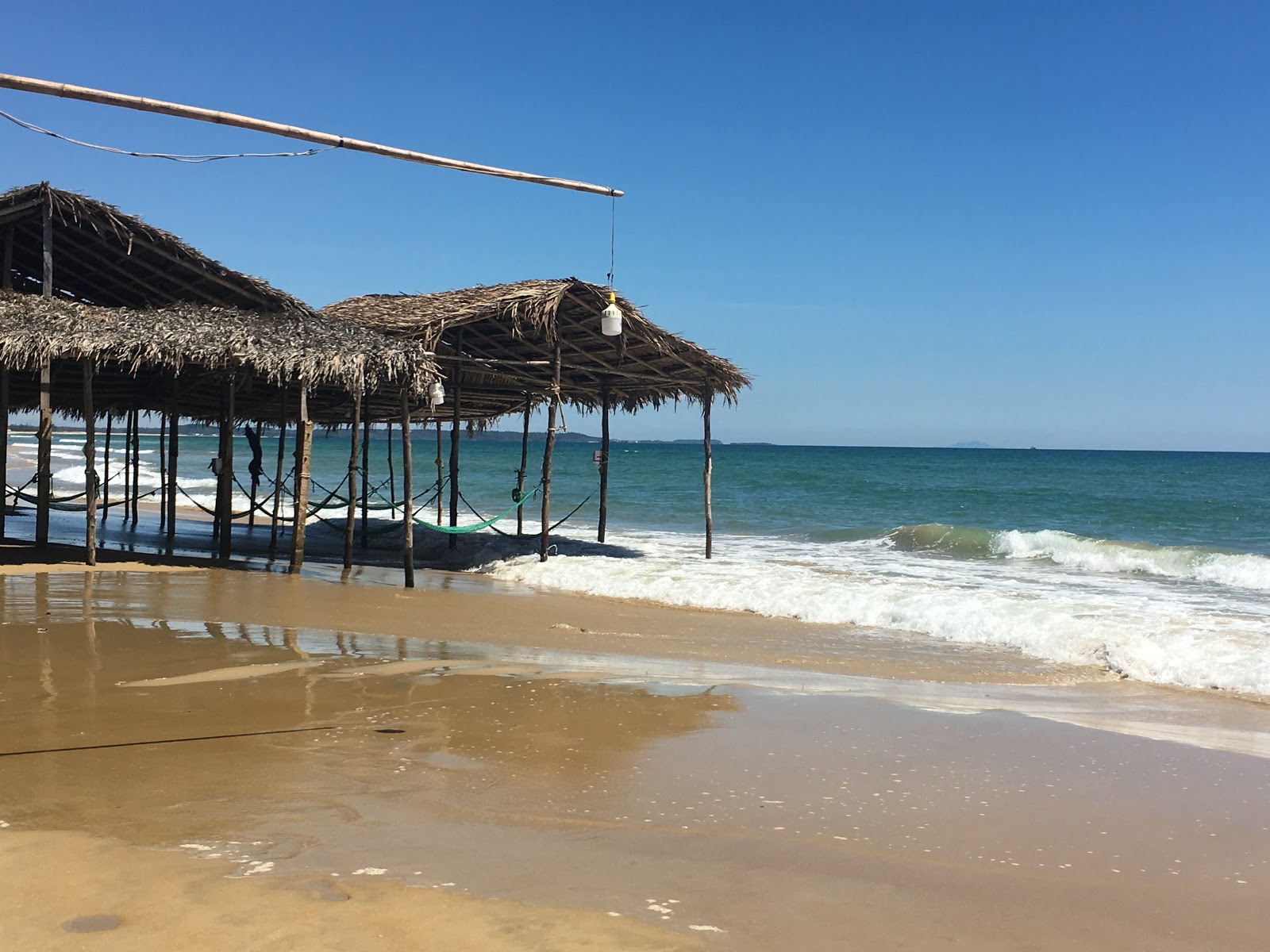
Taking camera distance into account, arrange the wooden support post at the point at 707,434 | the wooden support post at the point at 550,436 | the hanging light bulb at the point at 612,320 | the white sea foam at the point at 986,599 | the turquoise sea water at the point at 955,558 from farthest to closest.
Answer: the wooden support post at the point at 707,434
the wooden support post at the point at 550,436
the hanging light bulb at the point at 612,320
the turquoise sea water at the point at 955,558
the white sea foam at the point at 986,599

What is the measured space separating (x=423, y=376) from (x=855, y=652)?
493cm

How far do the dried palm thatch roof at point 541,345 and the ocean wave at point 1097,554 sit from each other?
647 centimetres

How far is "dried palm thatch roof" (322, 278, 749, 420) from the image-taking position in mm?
10750

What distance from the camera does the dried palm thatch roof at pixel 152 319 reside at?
8.90 metres

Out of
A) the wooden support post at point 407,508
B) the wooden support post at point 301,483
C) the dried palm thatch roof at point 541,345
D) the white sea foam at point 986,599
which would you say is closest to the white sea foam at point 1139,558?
the white sea foam at point 986,599

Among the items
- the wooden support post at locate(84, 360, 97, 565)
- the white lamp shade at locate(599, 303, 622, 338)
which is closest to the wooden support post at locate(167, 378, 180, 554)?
the wooden support post at locate(84, 360, 97, 565)

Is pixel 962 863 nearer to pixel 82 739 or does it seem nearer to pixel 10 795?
pixel 10 795

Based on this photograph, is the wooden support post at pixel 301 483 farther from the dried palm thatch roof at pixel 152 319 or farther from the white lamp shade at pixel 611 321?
the white lamp shade at pixel 611 321

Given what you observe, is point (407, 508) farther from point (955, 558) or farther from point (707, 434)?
point (955, 558)

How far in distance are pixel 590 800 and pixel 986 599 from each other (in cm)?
669

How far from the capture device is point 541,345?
12.6 metres

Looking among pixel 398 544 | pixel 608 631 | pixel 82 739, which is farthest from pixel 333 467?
pixel 82 739

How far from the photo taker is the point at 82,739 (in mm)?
3846

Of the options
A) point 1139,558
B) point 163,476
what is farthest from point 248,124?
point 1139,558
